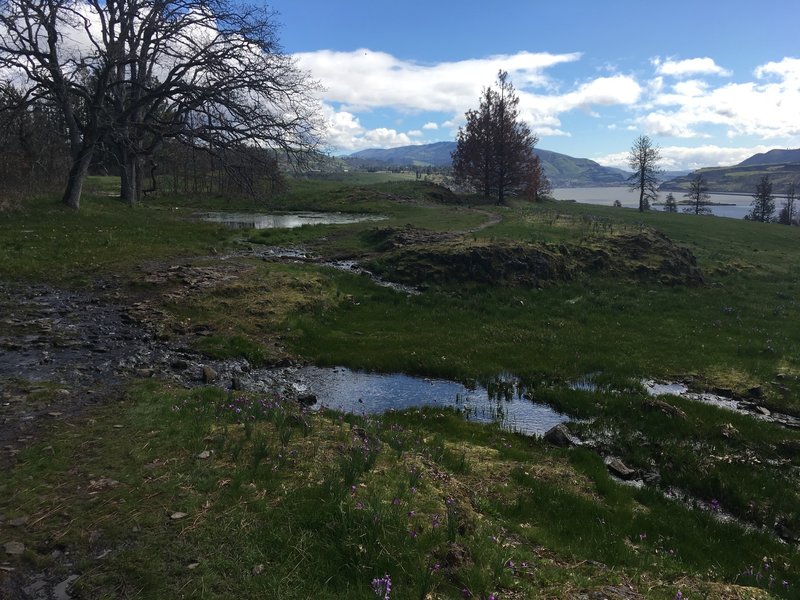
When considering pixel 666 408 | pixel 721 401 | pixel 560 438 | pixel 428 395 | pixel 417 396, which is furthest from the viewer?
pixel 721 401

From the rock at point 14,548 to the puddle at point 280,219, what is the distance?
36.9 metres

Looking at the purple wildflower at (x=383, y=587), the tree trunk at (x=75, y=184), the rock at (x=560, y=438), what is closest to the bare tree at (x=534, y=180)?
the tree trunk at (x=75, y=184)

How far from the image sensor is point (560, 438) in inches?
455

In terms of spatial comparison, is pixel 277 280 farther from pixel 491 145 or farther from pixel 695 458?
pixel 491 145

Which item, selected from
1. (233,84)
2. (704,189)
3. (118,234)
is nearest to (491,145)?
(233,84)

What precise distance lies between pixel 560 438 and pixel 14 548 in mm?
10530

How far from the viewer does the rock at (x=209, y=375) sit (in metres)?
12.1

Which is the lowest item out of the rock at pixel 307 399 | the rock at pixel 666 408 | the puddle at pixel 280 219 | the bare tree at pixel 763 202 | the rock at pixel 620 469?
the rock at pixel 620 469

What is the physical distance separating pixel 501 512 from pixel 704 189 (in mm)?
130587

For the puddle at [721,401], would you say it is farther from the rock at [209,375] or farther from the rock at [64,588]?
the rock at [64,588]

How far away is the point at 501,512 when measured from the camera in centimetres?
768

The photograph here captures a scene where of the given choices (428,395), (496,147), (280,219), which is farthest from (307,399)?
(496,147)

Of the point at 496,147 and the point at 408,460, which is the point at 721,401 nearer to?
the point at 408,460

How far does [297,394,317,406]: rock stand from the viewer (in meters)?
12.2
